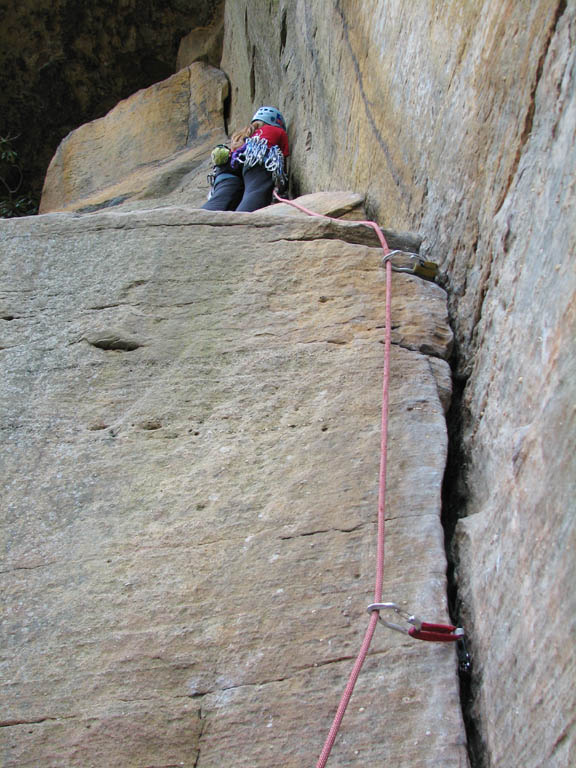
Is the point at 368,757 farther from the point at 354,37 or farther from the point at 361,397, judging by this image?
the point at 354,37

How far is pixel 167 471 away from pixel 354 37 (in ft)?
8.33

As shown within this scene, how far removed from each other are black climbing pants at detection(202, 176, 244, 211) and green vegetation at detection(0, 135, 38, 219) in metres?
4.05

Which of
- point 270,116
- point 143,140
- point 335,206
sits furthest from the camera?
point 143,140

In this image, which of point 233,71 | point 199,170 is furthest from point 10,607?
point 233,71

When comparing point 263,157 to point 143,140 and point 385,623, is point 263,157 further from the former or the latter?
point 385,623

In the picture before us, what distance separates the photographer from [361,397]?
7.88ft

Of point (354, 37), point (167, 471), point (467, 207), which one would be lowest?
point (167, 471)

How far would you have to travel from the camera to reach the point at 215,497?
220cm

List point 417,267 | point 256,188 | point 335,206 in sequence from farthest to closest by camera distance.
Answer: point 256,188 < point 335,206 < point 417,267

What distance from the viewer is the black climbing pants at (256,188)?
4896 mm

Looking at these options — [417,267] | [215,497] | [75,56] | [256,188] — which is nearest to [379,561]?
[215,497]

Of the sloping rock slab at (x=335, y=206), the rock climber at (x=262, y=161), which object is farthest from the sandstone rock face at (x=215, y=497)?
the rock climber at (x=262, y=161)

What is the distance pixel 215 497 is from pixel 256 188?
3224 mm

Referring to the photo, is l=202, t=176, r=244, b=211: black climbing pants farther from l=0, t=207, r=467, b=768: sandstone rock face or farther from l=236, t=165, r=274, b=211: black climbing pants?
l=0, t=207, r=467, b=768: sandstone rock face
